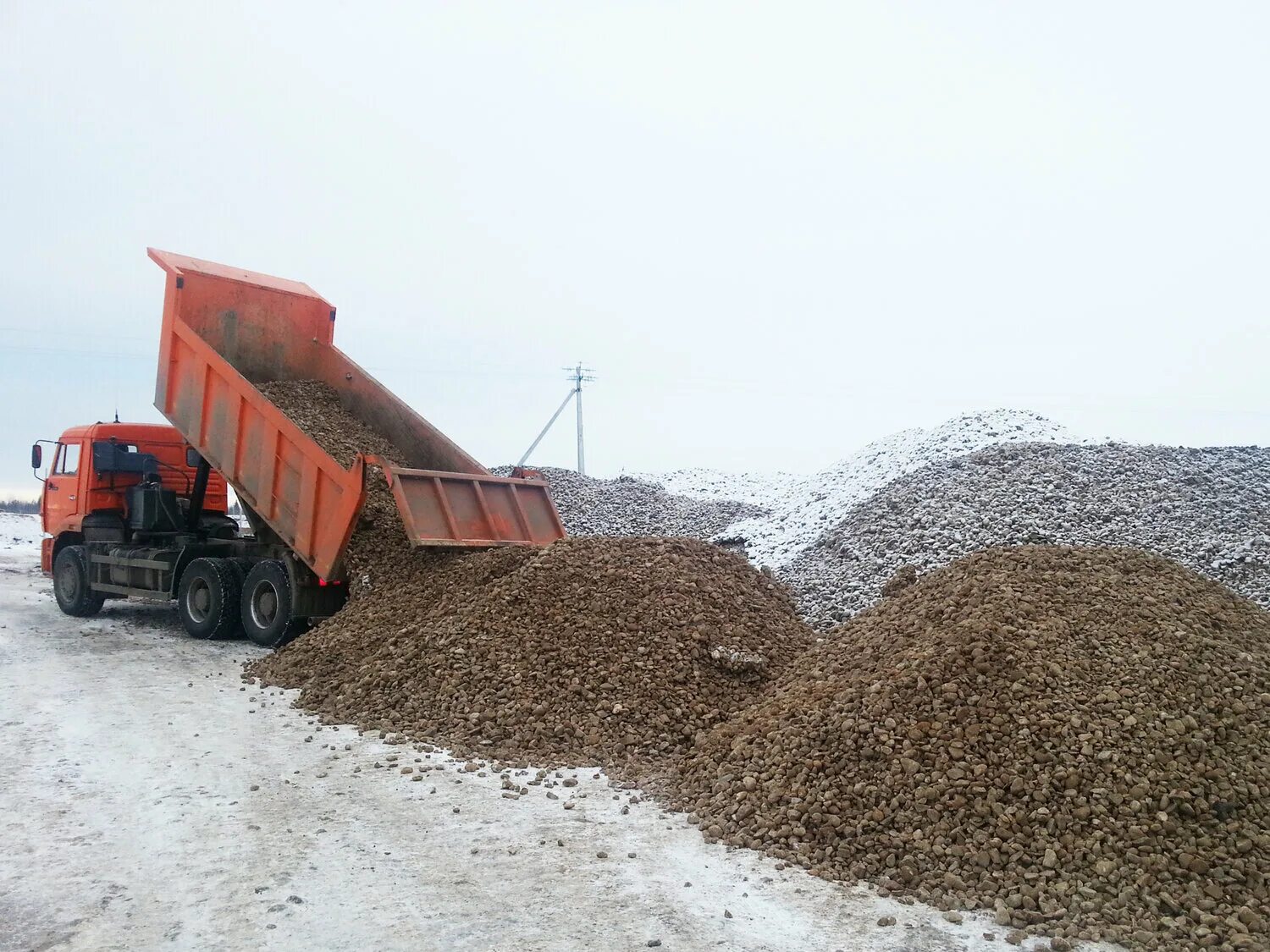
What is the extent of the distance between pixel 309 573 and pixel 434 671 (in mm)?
3150

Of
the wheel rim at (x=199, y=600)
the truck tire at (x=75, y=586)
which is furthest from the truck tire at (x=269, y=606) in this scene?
the truck tire at (x=75, y=586)

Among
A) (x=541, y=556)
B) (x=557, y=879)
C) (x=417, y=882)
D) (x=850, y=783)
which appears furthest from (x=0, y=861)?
(x=541, y=556)

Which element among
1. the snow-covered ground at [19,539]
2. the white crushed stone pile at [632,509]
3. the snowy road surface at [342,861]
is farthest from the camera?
the snow-covered ground at [19,539]

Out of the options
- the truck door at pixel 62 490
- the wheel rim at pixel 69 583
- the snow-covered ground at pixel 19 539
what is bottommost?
the snow-covered ground at pixel 19 539

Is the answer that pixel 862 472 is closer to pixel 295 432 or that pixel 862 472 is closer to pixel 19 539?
pixel 295 432

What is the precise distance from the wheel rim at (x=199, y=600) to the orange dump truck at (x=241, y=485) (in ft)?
0.06

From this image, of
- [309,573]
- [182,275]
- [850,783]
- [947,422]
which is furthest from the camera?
[947,422]

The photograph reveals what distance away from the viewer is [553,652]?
320 inches

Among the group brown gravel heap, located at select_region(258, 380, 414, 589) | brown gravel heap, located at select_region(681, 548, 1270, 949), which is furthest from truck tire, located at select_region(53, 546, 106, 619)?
brown gravel heap, located at select_region(681, 548, 1270, 949)

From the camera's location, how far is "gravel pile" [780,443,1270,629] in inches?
445

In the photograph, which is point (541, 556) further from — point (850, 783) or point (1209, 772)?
point (1209, 772)

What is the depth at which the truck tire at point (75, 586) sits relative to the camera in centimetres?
1365

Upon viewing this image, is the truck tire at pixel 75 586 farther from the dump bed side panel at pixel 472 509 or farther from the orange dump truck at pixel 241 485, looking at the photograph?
the dump bed side panel at pixel 472 509

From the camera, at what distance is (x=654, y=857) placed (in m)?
5.33
